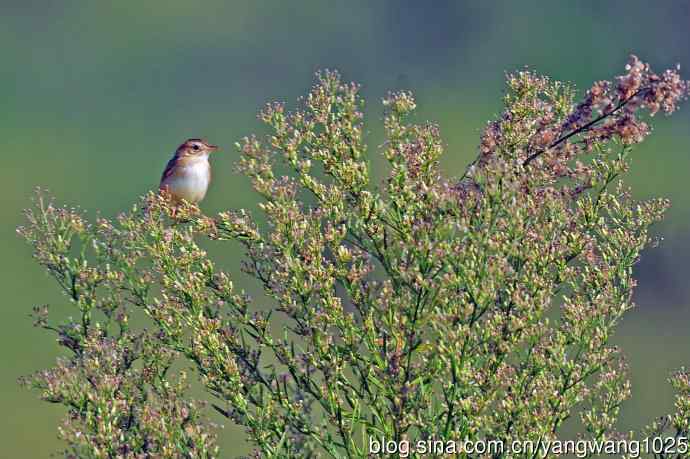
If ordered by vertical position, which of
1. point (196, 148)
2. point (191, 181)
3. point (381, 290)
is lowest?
point (381, 290)

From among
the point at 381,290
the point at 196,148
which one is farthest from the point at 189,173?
the point at 381,290

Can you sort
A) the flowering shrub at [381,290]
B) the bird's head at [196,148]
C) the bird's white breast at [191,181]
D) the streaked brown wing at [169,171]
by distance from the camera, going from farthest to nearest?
the bird's head at [196,148], the streaked brown wing at [169,171], the bird's white breast at [191,181], the flowering shrub at [381,290]

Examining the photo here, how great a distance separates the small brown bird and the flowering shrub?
2.63 metres

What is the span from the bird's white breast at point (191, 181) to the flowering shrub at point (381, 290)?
262cm

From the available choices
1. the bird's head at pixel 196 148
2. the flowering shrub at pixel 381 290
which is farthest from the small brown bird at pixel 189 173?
the flowering shrub at pixel 381 290

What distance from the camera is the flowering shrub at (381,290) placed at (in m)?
4.18

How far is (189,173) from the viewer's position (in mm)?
7750

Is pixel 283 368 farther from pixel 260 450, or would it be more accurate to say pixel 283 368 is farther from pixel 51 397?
pixel 51 397

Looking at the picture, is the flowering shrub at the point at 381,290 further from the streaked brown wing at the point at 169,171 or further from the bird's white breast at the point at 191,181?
the streaked brown wing at the point at 169,171

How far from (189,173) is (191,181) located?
91mm

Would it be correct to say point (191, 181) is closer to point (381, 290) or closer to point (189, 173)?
point (189, 173)

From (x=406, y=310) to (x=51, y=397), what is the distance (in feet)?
4.51

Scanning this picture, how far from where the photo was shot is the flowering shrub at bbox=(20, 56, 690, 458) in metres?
4.18

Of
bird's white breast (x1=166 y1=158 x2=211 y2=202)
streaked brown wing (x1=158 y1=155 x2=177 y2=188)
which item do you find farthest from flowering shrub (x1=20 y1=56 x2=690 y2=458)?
streaked brown wing (x1=158 y1=155 x2=177 y2=188)
